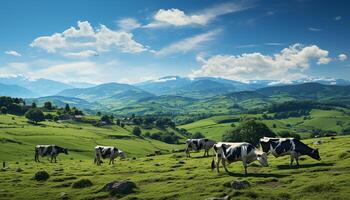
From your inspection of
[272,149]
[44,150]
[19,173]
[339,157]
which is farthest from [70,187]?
[44,150]

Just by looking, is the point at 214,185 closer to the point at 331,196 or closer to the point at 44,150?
the point at 331,196

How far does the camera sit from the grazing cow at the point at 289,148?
40.9 m

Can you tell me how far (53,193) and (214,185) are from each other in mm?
17239

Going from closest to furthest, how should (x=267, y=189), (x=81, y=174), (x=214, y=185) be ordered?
(x=267, y=189) < (x=214, y=185) < (x=81, y=174)

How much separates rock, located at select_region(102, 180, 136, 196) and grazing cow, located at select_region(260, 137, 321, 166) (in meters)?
18.7

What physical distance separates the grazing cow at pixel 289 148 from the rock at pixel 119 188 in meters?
18.7

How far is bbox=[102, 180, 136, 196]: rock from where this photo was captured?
3359cm

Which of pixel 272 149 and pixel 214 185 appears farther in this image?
pixel 272 149

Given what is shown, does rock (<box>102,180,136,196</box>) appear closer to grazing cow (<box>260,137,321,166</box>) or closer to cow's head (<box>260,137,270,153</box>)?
cow's head (<box>260,137,270,153</box>)

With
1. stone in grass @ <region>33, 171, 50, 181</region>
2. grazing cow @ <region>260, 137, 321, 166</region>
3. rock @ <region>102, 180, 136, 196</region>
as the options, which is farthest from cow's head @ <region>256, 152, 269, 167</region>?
stone in grass @ <region>33, 171, 50, 181</region>

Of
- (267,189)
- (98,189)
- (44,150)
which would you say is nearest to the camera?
(267,189)

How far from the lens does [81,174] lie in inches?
1869

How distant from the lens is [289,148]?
4144 cm

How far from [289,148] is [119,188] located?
834 inches
